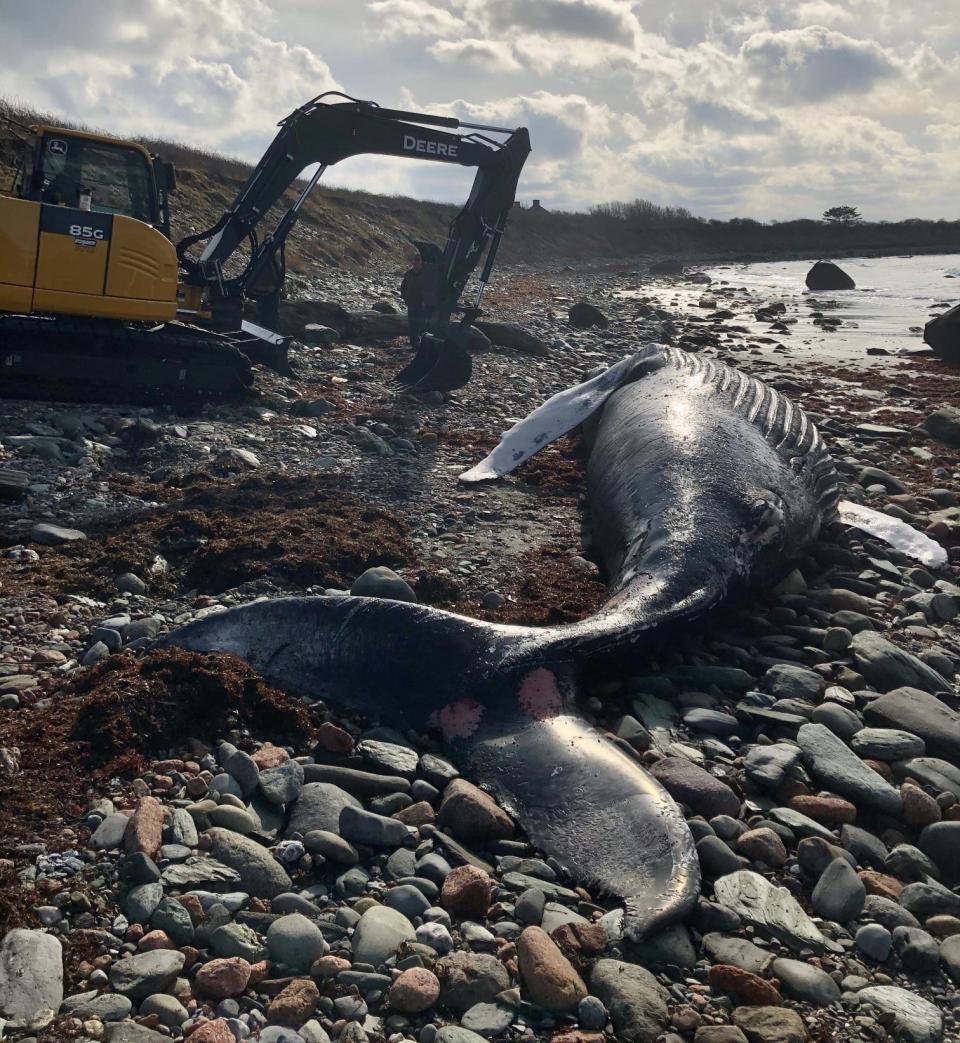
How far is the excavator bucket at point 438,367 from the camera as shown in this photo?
1166 centimetres

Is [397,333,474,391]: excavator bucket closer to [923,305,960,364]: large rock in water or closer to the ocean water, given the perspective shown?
the ocean water

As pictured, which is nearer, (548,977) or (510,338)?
(548,977)

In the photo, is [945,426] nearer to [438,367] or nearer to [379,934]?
[438,367]

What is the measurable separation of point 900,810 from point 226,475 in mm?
5830

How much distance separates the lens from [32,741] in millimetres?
3504

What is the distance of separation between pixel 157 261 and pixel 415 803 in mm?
7641

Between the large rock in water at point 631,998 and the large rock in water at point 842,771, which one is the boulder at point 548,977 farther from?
the large rock in water at point 842,771

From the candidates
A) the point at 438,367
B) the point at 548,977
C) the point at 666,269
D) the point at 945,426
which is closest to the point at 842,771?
the point at 548,977

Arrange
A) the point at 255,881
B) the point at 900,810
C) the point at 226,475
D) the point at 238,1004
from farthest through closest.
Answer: the point at 226,475 → the point at 900,810 → the point at 255,881 → the point at 238,1004

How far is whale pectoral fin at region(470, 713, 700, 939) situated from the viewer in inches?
114

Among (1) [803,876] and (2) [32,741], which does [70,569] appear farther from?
(1) [803,876]

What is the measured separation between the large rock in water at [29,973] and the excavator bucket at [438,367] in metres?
9.49

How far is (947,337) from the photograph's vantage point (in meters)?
16.2

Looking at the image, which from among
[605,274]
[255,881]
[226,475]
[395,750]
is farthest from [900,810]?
[605,274]
